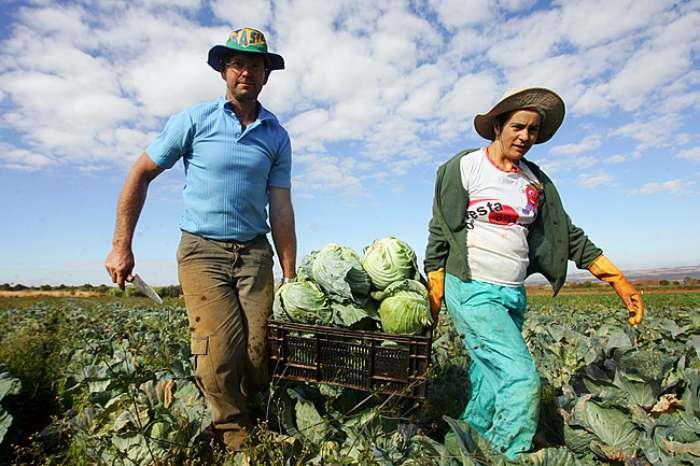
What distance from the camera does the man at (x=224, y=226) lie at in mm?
3328

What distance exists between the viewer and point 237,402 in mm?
3406

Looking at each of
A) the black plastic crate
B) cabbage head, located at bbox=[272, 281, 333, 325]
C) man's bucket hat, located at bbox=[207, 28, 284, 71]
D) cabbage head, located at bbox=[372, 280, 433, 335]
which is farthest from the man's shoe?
man's bucket hat, located at bbox=[207, 28, 284, 71]

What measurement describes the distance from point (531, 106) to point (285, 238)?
207 cm

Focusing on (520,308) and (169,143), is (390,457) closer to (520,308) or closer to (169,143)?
(520,308)

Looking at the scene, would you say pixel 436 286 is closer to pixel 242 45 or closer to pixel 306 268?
pixel 306 268

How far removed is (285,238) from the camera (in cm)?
397

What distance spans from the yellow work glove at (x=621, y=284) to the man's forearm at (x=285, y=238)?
7.46ft

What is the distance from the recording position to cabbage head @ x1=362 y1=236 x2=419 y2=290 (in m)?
3.15

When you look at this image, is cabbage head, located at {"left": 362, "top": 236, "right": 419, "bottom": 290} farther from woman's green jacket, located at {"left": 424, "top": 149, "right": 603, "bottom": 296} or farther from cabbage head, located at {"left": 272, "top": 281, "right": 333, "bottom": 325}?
cabbage head, located at {"left": 272, "top": 281, "right": 333, "bottom": 325}

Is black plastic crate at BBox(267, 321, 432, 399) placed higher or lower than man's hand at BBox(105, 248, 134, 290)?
lower

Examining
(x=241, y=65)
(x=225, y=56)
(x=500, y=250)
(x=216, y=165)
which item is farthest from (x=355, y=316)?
(x=225, y=56)

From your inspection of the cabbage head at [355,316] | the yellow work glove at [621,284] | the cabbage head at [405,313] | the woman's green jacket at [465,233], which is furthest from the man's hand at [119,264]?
the yellow work glove at [621,284]

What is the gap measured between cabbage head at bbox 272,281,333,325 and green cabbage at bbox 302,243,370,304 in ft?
0.25

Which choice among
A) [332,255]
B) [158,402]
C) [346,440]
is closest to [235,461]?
[346,440]
